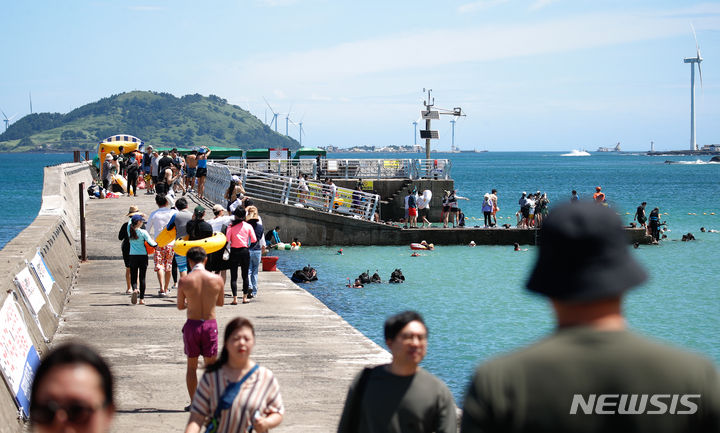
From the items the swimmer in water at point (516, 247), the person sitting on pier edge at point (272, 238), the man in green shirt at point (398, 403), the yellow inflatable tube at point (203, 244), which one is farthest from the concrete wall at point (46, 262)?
the swimmer in water at point (516, 247)

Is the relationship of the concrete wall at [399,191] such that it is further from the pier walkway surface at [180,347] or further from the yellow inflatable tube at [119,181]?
the pier walkway surface at [180,347]

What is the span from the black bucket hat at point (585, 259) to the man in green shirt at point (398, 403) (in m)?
2.26

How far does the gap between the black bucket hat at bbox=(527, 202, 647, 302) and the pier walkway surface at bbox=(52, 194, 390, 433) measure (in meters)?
6.46

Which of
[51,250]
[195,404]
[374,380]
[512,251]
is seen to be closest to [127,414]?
[195,404]

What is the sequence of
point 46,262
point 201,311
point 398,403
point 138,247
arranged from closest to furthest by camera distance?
point 398,403 → point 201,311 → point 46,262 → point 138,247

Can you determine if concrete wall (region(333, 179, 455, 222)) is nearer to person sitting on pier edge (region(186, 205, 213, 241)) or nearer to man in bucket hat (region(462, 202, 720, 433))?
person sitting on pier edge (region(186, 205, 213, 241))

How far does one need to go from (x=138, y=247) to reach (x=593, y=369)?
1326 cm

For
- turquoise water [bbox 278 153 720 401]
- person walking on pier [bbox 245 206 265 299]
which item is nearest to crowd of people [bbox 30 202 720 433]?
turquoise water [bbox 278 153 720 401]

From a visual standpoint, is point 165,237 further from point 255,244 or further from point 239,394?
point 239,394

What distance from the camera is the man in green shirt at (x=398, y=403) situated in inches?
170

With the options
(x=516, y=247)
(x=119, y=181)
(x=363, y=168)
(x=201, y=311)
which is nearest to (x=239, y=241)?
(x=201, y=311)

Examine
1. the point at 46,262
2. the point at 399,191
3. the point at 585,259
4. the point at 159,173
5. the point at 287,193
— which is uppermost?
the point at 585,259

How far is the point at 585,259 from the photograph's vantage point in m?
2.17

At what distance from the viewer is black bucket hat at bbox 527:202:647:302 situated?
7.04ft
